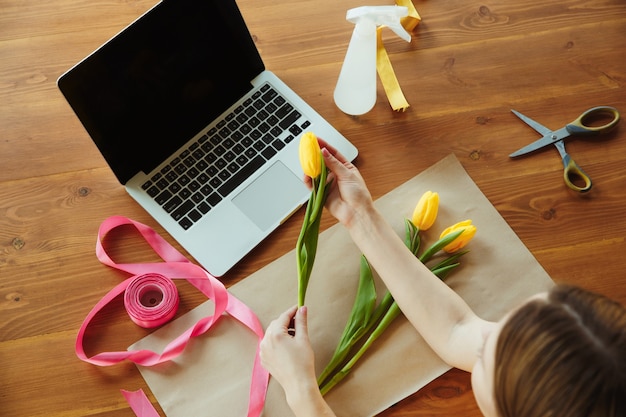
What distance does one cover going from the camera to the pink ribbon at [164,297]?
2.96ft

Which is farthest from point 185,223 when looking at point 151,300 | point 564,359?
point 564,359

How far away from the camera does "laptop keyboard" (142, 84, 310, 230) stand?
0.99 metres

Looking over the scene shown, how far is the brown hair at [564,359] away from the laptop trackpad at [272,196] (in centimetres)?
40

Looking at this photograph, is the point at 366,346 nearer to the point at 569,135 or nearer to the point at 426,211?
the point at 426,211

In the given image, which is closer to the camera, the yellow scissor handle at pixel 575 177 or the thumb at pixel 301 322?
the thumb at pixel 301 322

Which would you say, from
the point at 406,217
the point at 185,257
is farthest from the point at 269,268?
the point at 406,217

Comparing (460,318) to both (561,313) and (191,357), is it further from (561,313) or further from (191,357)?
(191,357)

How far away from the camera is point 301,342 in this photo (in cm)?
89

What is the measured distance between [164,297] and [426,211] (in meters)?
0.40

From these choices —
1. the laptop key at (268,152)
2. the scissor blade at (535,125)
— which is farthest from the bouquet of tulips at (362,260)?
the scissor blade at (535,125)

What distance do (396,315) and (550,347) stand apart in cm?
31

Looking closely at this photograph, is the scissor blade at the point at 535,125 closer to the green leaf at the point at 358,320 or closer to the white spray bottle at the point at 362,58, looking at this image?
the white spray bottle at the point at 362,58

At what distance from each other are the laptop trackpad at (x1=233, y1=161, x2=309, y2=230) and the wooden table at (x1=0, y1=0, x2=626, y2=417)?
0.03 m

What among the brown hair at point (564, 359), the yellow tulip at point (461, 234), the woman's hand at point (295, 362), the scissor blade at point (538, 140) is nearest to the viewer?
the brown hair at point (564, 359)
